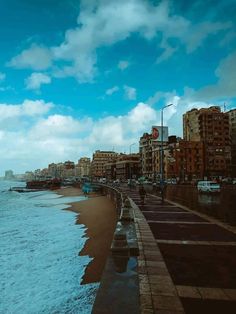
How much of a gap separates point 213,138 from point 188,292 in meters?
113

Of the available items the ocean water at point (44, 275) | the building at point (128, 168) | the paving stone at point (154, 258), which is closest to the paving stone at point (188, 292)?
the paving stone at point (154, 258)

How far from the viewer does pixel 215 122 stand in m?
114

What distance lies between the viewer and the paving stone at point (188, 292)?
5.62 metres

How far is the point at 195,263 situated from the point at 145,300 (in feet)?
10.1

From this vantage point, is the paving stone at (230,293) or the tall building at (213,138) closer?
the paving stone at (230,293)

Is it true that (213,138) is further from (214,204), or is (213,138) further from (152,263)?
(152,263)

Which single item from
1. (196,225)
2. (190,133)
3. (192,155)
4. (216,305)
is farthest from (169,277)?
(190,133)

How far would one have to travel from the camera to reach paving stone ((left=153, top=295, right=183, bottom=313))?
485cm

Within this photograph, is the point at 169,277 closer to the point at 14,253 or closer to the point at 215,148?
the point at 14,253

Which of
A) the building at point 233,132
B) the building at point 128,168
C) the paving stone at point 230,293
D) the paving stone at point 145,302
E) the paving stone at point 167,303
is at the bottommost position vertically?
the paving stone at point 230,293

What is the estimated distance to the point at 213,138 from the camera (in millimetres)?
113625

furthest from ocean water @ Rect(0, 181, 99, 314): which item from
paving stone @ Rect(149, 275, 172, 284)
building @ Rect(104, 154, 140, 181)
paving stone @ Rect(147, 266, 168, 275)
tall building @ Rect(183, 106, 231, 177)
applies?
building @ Rect(104, 154, 140, 181)

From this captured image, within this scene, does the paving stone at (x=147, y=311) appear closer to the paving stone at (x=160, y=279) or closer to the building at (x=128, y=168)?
the paving stone at (x=160, y=279)

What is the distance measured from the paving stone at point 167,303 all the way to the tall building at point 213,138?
107 m
